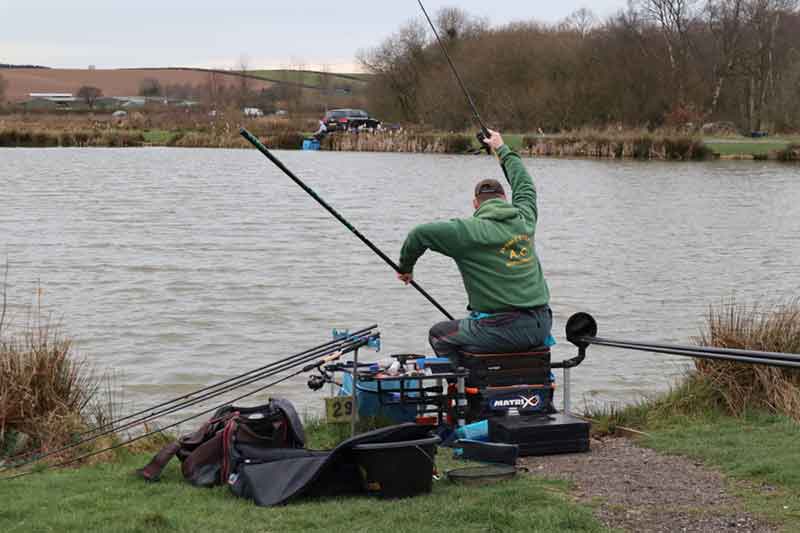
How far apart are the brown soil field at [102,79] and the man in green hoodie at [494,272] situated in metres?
81.3

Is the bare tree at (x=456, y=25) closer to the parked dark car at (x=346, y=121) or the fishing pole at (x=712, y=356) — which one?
the parked dark car at (x=346, y=121)

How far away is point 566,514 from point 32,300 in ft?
32.6

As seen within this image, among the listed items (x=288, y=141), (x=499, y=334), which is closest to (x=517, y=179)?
(x=499, y=334)

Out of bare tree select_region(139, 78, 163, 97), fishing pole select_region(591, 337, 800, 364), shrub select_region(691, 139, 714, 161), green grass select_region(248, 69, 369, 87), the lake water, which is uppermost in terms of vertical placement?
green grass select_region(248, 69, 369, 87)

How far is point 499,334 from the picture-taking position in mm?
6348

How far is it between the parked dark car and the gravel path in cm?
4352

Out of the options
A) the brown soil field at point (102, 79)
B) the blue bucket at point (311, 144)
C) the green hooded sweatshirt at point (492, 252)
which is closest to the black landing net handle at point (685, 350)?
the green hooded sweatshirt at point (492, 252)

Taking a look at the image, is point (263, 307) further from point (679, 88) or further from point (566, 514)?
point (679, 88)

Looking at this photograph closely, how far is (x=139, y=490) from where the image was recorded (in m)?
5.39

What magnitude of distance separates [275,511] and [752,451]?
2.53m

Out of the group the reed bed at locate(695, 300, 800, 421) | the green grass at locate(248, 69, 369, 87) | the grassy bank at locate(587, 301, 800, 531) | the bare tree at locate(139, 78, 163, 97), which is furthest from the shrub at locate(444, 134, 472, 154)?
the bare tree at locate(139, 78, 163, 97)

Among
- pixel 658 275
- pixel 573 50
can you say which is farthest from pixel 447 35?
pixel 658 275

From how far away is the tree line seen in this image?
50125mm

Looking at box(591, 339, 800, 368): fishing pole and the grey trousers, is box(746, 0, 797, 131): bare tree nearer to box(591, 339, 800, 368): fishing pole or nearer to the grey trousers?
the grey trousers
